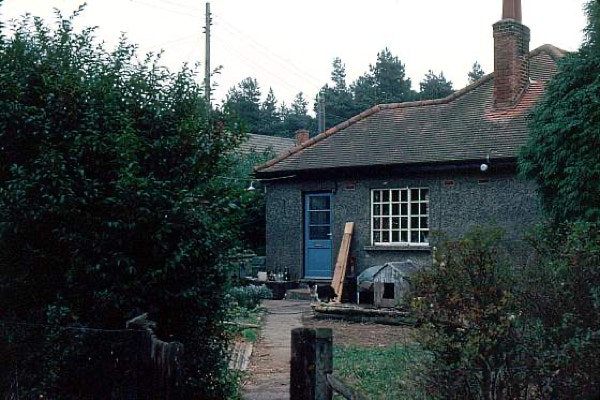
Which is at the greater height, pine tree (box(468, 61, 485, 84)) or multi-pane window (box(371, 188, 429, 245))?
pine tree (box(468, 61, 485, 84))

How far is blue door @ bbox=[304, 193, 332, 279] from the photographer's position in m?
19.4

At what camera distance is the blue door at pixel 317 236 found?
19406 mm

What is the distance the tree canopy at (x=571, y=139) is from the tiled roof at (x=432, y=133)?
4.18m

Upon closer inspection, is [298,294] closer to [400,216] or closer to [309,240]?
[309,240]

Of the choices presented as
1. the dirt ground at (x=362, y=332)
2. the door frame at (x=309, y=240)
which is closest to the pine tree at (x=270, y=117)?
the door frame at (x=309, y=240)

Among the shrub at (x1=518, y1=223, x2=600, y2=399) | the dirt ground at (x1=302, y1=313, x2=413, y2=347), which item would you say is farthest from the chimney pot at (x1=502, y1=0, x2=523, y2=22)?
the shrub at (x1=518, y1=223, x2=600, y2=399)

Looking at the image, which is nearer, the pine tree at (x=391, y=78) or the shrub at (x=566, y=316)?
the shrub at (x=566, y=316)

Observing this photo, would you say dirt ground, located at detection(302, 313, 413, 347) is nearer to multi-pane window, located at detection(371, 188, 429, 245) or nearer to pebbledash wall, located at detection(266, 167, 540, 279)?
pebbledash wall, located at detection(266, 167, 540, 279)

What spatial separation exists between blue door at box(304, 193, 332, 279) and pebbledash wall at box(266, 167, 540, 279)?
0.50 ft

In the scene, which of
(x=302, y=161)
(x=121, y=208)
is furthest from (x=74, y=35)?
(x=302, y=161)

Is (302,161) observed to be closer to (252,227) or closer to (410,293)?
(252,227)

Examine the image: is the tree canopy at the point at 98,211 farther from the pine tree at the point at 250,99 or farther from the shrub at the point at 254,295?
the pine tree at the point at 250,99

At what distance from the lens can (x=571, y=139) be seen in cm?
1105

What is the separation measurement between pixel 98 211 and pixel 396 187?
12.9 meters
